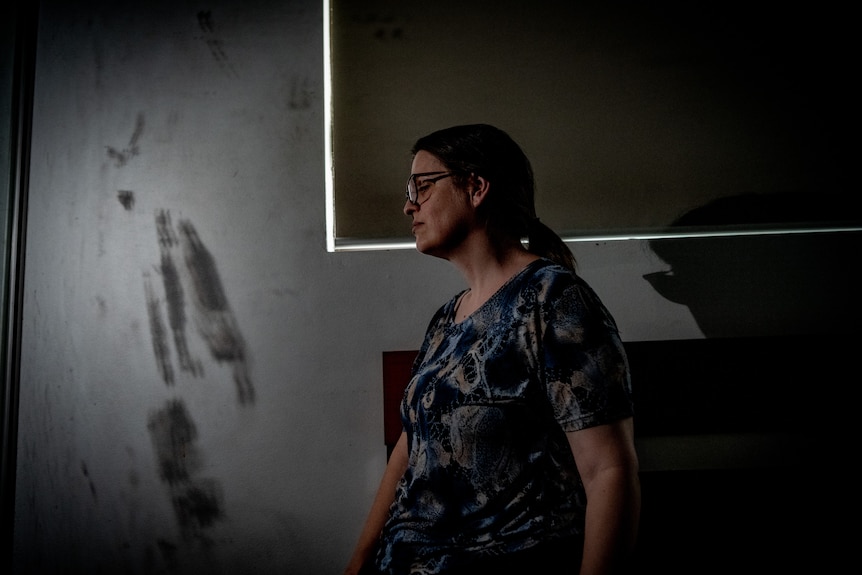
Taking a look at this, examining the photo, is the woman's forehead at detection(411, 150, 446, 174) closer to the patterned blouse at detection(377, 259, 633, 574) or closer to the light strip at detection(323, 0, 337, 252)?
the patterned blouse at detection(377, 259, 633, 574)

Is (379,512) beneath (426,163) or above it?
beneath

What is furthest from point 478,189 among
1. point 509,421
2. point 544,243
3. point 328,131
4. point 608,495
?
point 328,131

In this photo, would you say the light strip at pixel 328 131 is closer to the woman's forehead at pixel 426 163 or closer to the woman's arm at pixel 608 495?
the woman's forehead at pixel 426 163

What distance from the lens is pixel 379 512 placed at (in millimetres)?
1229

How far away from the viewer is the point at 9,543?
1.60 meters

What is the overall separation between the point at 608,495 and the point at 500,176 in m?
0.65

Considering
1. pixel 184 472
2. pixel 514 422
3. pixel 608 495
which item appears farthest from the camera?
pixel 184 472

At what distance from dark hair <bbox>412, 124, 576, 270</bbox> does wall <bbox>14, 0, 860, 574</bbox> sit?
496mm

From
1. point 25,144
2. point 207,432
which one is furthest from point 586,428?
point 25,144

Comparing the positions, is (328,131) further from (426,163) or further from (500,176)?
(500,176)

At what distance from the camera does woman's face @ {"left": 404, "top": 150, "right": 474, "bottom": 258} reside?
1.14 m

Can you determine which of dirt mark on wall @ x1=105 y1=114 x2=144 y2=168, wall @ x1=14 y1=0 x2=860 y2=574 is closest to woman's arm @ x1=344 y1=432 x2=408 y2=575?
wall @ x1=14 y1=0 x2=860 y2=574

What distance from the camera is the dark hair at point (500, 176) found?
3.73 ft

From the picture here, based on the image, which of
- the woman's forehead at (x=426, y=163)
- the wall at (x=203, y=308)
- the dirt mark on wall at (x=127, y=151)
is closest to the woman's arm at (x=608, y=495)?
the woman's forehead at (x=426, y=163)
